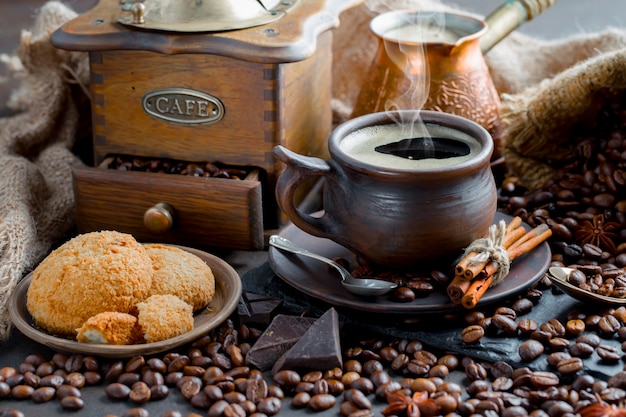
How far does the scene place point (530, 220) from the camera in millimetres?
1782

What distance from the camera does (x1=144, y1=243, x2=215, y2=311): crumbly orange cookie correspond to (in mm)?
1495

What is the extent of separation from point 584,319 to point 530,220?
33 cm

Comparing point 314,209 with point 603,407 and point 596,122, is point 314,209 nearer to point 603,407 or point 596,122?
point 596,122

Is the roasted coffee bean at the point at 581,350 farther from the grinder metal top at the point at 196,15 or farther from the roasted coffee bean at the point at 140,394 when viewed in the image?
the grinder metal top at the point at 196,15

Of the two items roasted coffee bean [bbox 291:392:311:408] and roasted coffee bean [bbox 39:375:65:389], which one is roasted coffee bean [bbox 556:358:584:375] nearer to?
roasted coffee bean [bbox 291:392:311:408]

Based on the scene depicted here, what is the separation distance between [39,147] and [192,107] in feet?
1.95

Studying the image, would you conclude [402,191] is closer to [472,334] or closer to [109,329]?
[472,334]

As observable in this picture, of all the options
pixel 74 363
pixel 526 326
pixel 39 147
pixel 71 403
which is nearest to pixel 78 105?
pixel 39 147

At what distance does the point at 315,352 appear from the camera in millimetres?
1380

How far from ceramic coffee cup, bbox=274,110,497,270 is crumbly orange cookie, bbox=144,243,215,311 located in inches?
7.5

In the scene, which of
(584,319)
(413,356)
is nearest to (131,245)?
(413,356)

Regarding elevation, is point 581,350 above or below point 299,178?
below

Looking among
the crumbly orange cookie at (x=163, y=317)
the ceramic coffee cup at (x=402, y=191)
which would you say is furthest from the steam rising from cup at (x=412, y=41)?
the crumbly orange cookie at (x=163, y=317)

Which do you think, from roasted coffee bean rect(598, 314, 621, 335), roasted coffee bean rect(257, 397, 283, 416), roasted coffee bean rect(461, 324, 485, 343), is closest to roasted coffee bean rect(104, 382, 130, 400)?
roasted coffee bean rect(257, 397, 283, 416)
